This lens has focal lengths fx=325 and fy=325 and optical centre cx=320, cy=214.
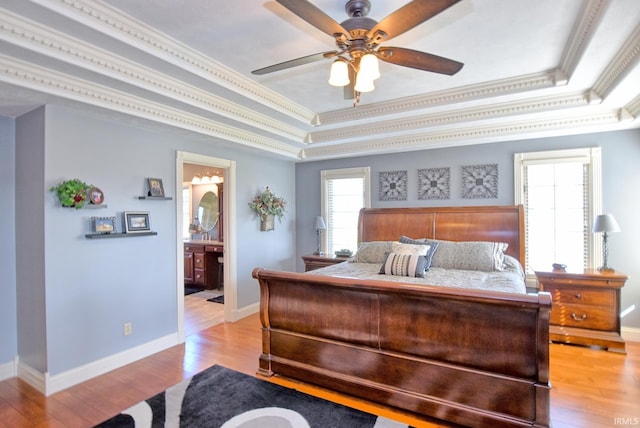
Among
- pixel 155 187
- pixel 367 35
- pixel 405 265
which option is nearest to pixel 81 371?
pixel 155 187

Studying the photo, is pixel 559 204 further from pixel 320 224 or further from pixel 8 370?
pixel 8 370

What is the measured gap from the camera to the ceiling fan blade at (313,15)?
4.96ft

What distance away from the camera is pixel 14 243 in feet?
9.80

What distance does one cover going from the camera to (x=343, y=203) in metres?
5.29

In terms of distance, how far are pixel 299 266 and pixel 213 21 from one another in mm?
4236

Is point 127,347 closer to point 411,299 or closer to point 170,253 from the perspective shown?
point 170,253

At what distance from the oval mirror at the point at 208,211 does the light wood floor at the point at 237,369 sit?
348 cm

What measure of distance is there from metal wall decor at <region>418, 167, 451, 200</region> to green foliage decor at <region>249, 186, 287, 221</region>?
7.02 feet

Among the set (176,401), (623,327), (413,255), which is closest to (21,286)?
(176,401)

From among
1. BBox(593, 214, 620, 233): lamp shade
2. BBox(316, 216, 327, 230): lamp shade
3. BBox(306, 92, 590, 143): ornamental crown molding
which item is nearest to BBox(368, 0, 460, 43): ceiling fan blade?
BBox(306, 92, 590, 143): ornamental crown molding

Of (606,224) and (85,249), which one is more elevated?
(606,224)

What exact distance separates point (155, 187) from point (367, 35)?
2.67m

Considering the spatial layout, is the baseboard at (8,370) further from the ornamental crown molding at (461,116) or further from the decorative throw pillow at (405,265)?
the ornamental crown molding at (461,116)

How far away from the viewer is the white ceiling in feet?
6.45
